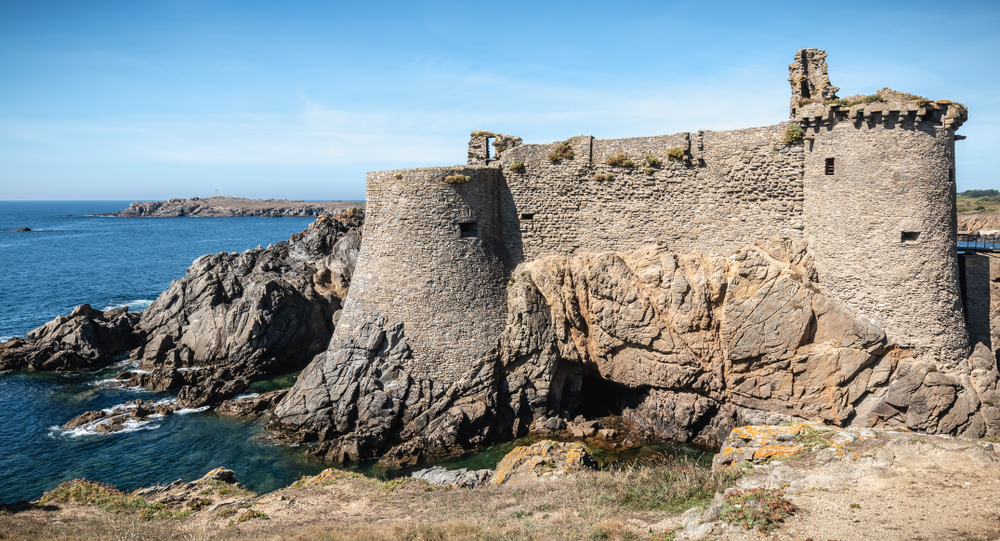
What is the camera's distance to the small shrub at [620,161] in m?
23.5

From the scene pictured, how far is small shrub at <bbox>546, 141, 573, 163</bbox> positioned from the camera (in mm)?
24562

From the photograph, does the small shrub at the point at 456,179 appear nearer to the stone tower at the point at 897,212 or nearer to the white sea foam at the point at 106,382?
the stone tower at the point at 897,212

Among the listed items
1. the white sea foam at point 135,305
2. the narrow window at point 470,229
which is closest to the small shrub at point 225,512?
the narrow window at point 470,229

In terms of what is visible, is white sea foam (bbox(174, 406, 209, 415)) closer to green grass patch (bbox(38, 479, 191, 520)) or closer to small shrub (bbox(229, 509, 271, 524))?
green grass patch (bbox(38, 479, 191, 520))

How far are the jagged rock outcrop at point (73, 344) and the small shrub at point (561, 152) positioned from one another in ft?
102

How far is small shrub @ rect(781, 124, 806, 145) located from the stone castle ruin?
0.05 meters

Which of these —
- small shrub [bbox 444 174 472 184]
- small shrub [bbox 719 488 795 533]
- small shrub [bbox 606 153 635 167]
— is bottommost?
small shrub [bbox 719 488 795 533]

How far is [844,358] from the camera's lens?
19.6 meters

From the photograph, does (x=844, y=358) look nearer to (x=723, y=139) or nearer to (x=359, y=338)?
(x=723, y=139)

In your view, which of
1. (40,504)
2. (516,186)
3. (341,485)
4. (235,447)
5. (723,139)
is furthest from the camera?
(516,186)

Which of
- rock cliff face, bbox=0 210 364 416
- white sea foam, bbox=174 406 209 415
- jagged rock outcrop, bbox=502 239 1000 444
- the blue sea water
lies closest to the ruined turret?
jagged rock outcrop, bbox=502 239 1000 444

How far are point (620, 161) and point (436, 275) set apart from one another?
9.00 metres

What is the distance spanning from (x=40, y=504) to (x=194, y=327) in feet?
65.0

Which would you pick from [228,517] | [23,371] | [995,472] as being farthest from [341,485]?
[23,371]
